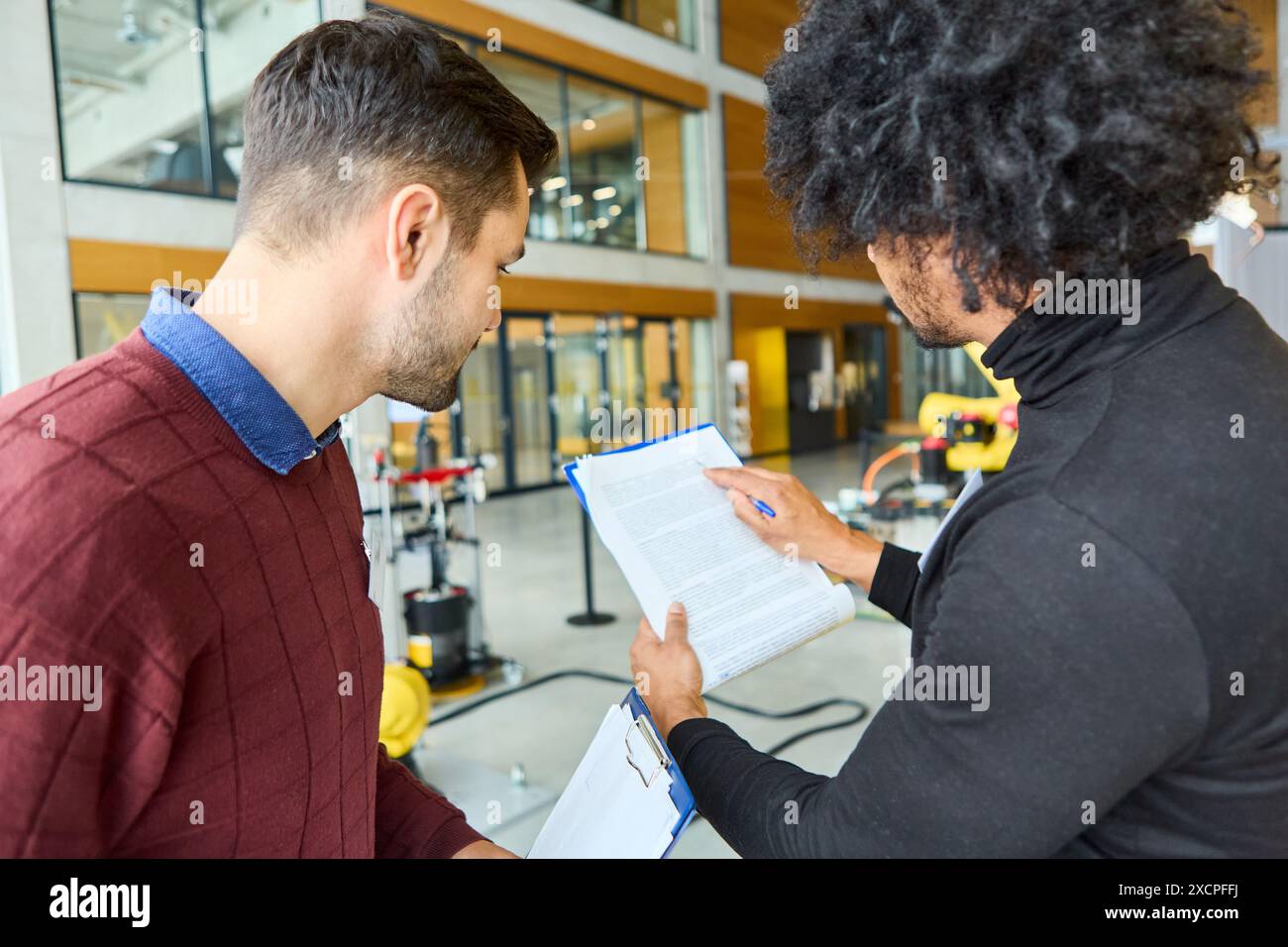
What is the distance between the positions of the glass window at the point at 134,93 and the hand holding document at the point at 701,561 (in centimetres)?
748

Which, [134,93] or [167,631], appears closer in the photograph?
[167,631]

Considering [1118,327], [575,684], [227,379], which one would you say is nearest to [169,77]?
[575,684]

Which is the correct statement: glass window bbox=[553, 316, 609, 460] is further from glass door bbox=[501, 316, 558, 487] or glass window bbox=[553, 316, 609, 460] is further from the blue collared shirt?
the blue collared shirt

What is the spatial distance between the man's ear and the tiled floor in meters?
2.28

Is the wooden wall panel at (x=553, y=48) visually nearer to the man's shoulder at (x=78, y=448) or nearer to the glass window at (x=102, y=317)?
the glass window at (x=102, y=317)

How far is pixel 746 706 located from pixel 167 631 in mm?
3653

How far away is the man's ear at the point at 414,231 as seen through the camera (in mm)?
983

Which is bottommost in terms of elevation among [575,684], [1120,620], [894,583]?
[575,684]

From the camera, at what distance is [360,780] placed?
1043 mm

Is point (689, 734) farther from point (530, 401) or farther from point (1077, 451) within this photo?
point (530, 401)

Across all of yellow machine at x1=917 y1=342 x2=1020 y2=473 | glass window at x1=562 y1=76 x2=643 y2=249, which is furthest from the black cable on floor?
glass window at x1=562 y1=76 x2=643 y2=249

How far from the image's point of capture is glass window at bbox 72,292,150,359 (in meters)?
6.93

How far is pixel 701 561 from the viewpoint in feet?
4.16
